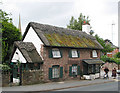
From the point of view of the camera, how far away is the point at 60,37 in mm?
23891

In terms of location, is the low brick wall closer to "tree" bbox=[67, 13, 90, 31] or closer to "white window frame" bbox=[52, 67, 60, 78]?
"white window frame" bbox=[52, 67, 60, 78]

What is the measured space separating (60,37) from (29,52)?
5.33 metres

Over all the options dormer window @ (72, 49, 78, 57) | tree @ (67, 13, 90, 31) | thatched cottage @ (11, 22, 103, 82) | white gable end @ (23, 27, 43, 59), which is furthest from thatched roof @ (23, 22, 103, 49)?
tree @ (67, 13, 90, 31)

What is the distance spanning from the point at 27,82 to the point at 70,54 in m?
7.70

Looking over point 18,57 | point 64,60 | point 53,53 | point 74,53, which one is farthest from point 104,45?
point 18,57

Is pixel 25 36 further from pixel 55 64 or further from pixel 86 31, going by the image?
pixel 86 31

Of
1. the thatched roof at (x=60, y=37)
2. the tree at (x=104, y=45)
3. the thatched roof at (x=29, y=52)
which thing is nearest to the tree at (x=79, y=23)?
A: the tree at (x=104, y=45)

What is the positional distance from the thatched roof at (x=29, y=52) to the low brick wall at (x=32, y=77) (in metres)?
1.33

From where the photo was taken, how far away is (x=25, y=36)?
23.5 m

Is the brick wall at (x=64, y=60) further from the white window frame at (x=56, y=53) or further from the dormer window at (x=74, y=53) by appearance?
the dormer window at (x=74, y=53)

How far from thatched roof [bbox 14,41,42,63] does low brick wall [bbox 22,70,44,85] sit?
1.33 metres

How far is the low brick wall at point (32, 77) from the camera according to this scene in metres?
18.5

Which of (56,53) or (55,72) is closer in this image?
(55,72)

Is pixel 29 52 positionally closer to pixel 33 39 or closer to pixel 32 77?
pixel 33 39
